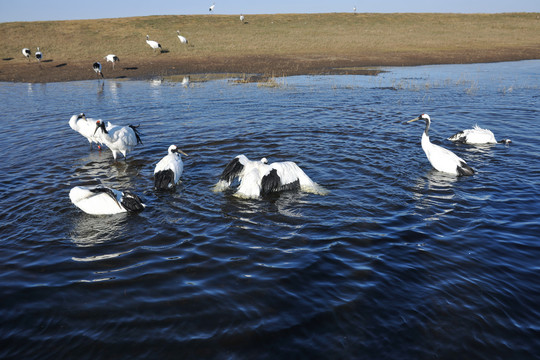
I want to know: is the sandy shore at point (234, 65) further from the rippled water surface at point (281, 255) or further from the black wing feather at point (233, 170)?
the black wing feather at point (233, 170)

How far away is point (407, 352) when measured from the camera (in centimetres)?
417

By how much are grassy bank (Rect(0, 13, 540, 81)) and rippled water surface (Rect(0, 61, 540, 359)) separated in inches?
843

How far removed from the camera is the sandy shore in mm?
29859

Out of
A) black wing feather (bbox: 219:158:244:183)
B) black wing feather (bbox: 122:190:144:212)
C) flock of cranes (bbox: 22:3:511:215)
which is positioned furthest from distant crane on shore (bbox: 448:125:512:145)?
black wing feather (bbox: 122:190:144:212)

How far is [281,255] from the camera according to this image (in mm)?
6121

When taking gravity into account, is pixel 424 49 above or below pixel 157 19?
below

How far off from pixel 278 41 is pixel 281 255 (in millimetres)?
41347

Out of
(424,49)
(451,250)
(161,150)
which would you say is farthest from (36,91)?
(424,49)

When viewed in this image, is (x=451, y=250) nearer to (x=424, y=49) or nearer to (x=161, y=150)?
(x=161, y=150)

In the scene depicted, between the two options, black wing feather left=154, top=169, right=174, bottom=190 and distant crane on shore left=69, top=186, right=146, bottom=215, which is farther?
black wing feather left=154, top=169, right=174, bottom=190

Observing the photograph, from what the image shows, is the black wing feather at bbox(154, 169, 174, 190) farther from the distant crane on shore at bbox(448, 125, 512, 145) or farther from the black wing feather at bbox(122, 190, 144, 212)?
the distant crane on shore at bbox(448, 125, 512, 145)

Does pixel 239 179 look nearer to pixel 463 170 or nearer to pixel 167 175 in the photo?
pixel 167 175

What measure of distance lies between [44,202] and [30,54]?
1464 inches

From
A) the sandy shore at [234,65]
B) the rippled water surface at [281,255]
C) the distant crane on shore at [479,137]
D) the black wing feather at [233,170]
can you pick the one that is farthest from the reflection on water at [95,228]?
the sandy shore at [234,65]
